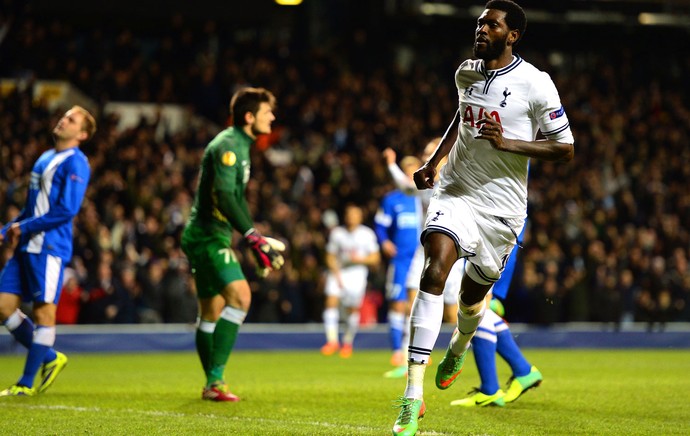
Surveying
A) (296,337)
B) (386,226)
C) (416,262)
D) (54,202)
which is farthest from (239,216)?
(296,337)

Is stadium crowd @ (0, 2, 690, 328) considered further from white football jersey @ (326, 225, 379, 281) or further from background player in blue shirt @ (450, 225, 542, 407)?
background player in blue shirt @ (450, 225, 542, 407)

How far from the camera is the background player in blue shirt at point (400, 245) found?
12.7 metres

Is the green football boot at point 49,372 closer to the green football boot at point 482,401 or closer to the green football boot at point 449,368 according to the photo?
the green football boot at point 482,401

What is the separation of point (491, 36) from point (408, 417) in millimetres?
2316

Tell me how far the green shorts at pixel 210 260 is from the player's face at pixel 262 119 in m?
0.90

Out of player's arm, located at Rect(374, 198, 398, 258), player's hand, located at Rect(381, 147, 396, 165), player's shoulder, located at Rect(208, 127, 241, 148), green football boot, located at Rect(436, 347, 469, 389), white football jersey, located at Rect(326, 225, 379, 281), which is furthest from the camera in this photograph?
white football jersey, located at Rect(326, 225, 379, 281)

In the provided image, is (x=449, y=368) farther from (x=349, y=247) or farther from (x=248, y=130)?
(x=349, y=247)

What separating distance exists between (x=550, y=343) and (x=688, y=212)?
678 centimetres

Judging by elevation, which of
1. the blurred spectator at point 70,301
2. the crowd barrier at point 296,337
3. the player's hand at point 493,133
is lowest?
the crowd barrier at point 296,337

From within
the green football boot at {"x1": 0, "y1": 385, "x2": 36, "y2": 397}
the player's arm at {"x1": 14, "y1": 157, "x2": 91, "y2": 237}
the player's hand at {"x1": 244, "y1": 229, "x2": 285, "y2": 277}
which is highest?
the player's arm at {"x1": 14, "y1": 157, "x2": 91, "y2": 237}

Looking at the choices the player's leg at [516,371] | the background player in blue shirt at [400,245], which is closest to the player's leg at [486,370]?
the player's leg at [516,371]

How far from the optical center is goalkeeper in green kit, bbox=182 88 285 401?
26.4 ft

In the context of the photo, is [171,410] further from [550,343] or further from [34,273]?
[550,343]

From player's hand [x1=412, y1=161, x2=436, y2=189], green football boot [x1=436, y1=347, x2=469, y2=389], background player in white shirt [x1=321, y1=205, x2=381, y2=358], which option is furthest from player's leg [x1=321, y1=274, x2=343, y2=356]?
player's hand [x1=412, y1=161, x2=436, y2=189]
